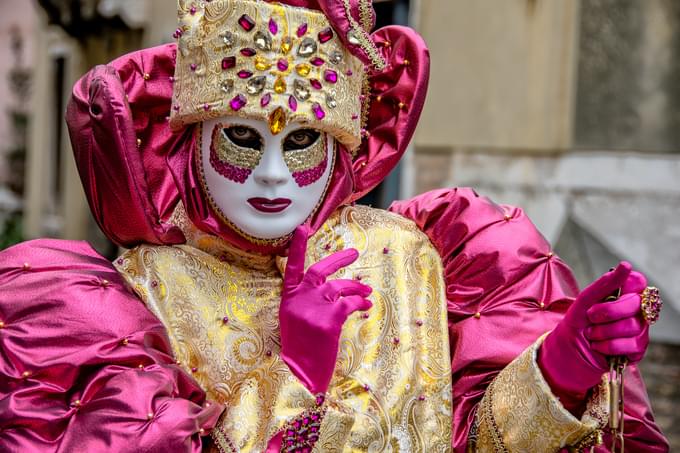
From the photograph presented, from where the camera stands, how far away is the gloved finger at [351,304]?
2.22m

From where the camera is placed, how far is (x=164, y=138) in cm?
256

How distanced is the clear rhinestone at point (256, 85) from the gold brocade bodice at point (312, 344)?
14.5 inches

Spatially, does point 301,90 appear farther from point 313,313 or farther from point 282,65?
point 313,313

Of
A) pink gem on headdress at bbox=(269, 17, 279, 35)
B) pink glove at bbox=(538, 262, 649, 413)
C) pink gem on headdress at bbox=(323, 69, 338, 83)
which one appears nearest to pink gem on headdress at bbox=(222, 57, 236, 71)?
pink gem on headdress at bbox=(269, 17, 279, 35)

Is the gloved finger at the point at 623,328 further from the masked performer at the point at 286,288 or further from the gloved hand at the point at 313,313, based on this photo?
the gloved hand at the point at 313,313

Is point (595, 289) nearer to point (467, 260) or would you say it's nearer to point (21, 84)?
point (467, 260)

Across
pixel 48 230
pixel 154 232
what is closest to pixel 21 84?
pixel 48 230

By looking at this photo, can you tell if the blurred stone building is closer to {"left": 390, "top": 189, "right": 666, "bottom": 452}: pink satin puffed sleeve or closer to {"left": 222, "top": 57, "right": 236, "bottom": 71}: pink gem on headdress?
{"left": 390, "top": 189, "right": 666, "bottom": 452}: pink satin puffed sleeve

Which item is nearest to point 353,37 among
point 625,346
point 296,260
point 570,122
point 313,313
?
point 296,260

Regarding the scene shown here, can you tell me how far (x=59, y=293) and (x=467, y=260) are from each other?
0.95m

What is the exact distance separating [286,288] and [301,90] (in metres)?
0.44

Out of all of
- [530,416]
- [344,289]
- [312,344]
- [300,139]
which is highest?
[300,139]

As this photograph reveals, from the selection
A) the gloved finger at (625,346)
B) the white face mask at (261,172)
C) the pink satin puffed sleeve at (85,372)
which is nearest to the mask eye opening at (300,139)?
the white face mask at (261,172)

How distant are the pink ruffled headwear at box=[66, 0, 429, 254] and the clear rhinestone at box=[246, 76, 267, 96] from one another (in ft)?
0.64
